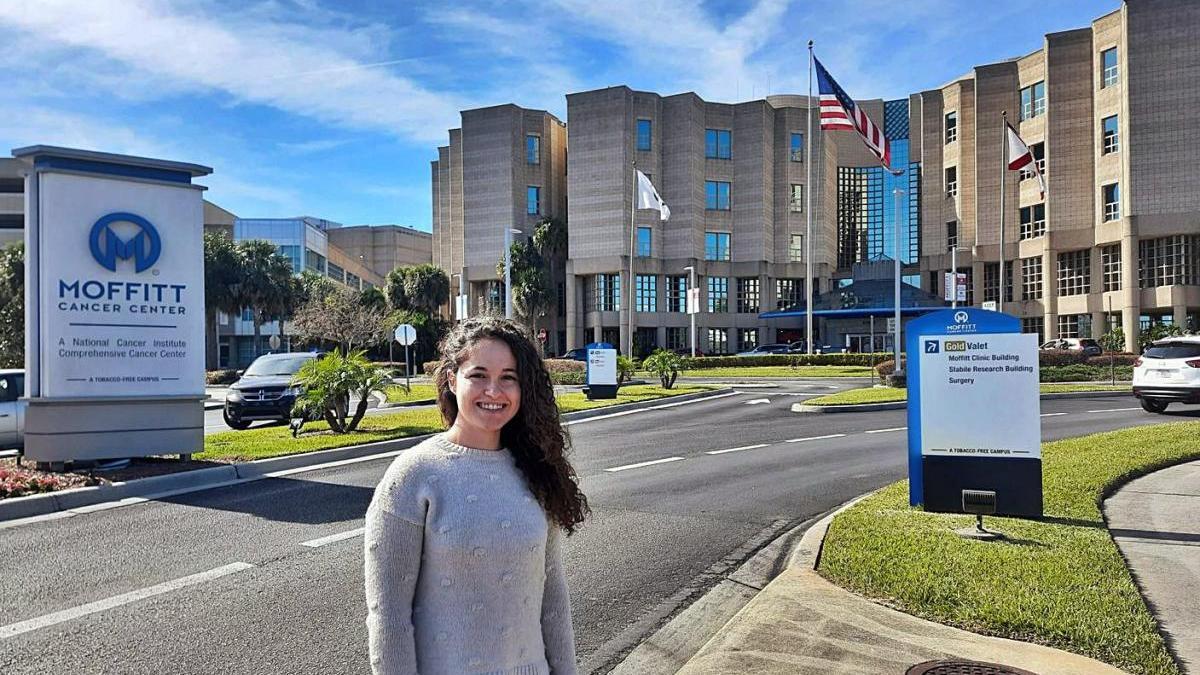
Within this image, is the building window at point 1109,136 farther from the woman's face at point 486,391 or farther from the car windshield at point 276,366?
the woman's face at point 486,391

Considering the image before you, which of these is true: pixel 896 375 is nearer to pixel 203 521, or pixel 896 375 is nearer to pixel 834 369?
pixel 834 369

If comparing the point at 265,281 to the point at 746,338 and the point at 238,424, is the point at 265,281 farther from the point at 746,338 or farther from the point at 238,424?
the point at 238,424

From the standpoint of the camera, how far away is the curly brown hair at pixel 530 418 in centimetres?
232

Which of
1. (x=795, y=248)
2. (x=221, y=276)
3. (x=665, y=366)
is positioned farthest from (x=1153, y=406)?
(x=795, y=248)

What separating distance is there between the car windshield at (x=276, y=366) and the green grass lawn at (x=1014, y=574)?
48.6 ft

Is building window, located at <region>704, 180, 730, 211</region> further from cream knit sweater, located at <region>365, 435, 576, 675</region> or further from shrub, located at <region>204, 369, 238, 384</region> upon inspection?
cream knit sweater, located at <region>365, 435, 576, 675</region>

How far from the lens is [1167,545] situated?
6492 mm

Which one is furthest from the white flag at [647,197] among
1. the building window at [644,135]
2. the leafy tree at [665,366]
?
the building window at [644,135]

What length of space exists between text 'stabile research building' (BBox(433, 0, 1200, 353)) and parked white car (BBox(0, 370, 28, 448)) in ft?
167

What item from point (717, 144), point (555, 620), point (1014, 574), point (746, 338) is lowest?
point (1014, 574)

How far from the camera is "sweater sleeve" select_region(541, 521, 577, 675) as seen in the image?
7.58 feet

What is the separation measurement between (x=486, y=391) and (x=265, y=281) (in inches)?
2212

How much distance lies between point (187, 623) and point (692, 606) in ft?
10.4

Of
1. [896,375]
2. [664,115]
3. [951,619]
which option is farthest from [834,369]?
[951,619]
